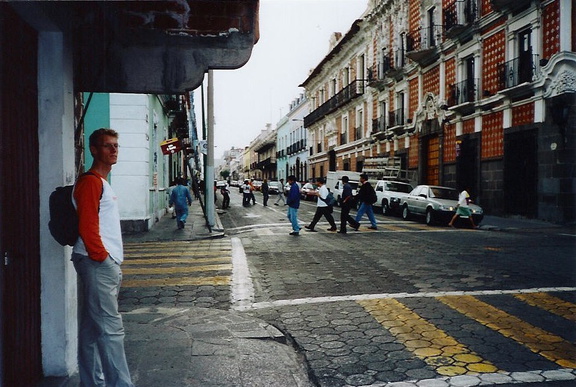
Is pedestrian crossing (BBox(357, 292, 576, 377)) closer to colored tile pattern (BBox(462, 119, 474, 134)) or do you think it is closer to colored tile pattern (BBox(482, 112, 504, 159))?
colored tile pattern (BBox(482, 112, 504, 159))

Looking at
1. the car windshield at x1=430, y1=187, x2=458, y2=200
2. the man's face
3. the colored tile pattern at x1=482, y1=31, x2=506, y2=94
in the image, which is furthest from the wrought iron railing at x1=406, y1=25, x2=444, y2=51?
the man's face

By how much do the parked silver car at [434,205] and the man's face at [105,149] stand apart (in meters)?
15.0

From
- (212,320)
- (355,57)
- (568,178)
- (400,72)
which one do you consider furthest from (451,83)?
(212,320)

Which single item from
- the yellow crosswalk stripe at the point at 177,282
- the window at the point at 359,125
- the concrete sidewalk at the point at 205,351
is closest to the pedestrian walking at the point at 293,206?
the yellow crosswalk stripe at the point at 177,282

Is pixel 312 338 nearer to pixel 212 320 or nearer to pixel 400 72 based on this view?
pixel 212 320

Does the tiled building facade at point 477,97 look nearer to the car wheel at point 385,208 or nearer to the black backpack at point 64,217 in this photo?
the car wheel at point 385,208

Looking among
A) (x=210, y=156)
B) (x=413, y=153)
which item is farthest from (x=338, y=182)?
(x=210, y=156)

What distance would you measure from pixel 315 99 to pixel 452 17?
101 feet

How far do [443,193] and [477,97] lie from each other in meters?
5.90

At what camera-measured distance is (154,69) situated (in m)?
4.02

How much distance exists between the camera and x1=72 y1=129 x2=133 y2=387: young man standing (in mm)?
3002

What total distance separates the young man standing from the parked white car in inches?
719

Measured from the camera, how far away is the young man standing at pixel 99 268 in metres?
3.00

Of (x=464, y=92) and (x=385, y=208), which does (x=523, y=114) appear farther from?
(x=385, y=208)
